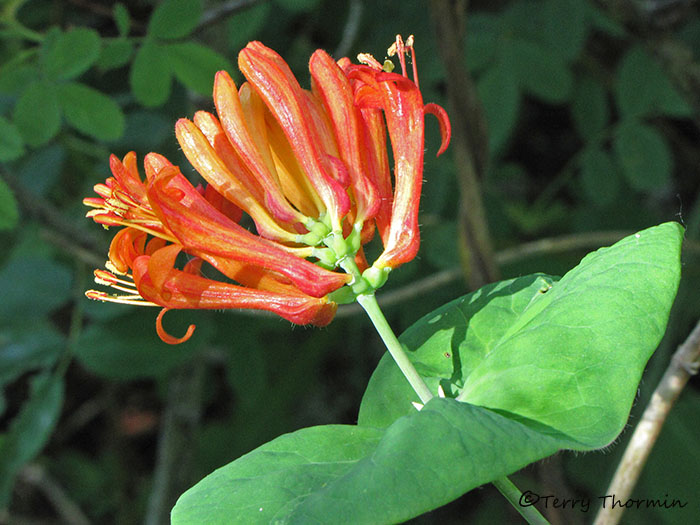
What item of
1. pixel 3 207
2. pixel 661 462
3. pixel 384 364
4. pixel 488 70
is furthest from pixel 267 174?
pixel 661 462

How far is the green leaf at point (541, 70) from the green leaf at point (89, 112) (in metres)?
1.15

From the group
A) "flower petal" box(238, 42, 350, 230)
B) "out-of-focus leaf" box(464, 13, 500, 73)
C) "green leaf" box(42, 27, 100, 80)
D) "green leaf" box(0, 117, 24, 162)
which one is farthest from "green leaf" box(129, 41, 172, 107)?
"out-of-focus leaf" box(464, 13, 500, 73)

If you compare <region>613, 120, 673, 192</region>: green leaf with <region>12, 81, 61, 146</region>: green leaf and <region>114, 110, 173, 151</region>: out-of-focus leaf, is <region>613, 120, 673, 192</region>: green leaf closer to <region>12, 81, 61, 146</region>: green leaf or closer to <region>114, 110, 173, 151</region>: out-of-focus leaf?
<region>114, 110, 173, 151</region>: out-of-focus leaf

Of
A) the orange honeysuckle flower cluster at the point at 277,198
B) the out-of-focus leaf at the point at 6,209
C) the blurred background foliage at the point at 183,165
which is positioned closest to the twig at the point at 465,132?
the blurred background foliage at the point at 183,165

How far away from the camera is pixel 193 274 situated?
0.99 m

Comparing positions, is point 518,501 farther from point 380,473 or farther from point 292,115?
point 292,115

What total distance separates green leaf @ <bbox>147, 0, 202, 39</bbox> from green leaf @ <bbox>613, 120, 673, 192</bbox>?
51.3 inches

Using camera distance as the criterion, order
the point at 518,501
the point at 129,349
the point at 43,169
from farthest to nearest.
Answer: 1. the point at 43,169
2. the point at 129,349
3. the point at 518,501

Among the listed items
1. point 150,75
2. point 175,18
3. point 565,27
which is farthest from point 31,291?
point 565,27

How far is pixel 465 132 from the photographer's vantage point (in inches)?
67.4

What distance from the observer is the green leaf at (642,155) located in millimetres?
2217

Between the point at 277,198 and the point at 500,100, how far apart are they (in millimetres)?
1378

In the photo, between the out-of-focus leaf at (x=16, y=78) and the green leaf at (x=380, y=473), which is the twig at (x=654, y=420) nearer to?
the green leaf at (x=380, y=473)

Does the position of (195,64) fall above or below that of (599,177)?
above
